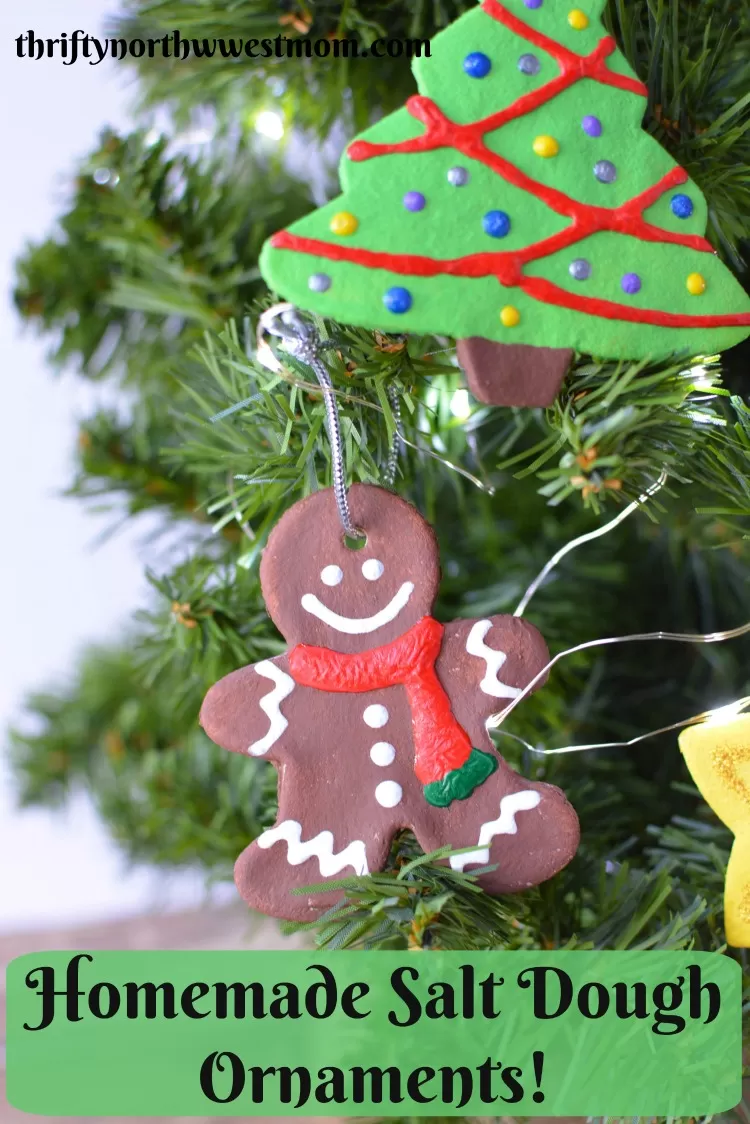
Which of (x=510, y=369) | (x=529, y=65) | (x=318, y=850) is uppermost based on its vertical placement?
(x=529, y=65)

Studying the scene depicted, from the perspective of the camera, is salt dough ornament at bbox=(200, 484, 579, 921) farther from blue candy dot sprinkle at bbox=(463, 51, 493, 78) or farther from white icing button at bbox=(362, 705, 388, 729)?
blue candy dot sprinkle at bbox=(463, 51, 493, 78)

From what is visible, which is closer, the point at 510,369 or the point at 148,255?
the point at 510,369

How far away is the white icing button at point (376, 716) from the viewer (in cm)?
37

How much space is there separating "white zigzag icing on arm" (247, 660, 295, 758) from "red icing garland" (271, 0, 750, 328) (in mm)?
155

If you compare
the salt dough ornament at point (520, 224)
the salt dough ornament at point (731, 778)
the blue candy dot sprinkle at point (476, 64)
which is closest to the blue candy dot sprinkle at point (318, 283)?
the salt dough ornament at point (520, 224)

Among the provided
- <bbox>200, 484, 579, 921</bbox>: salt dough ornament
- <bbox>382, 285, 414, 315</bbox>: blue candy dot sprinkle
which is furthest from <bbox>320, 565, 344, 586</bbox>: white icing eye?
<bbox>382, 285, 414, 315</bbox>: blue candy dot sprinkle

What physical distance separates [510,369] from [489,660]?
0.36 ft

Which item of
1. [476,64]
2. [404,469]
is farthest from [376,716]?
[476,64]

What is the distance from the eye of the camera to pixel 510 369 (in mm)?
358

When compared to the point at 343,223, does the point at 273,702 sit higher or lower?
lower

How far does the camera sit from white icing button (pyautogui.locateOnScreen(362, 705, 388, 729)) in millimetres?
370

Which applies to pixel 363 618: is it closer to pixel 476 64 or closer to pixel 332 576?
pixel 332 576

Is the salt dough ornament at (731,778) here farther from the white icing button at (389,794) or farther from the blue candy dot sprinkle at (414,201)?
the blue candy dot sprinkle at (414,201)

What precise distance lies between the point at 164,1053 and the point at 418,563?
28 centimetres
